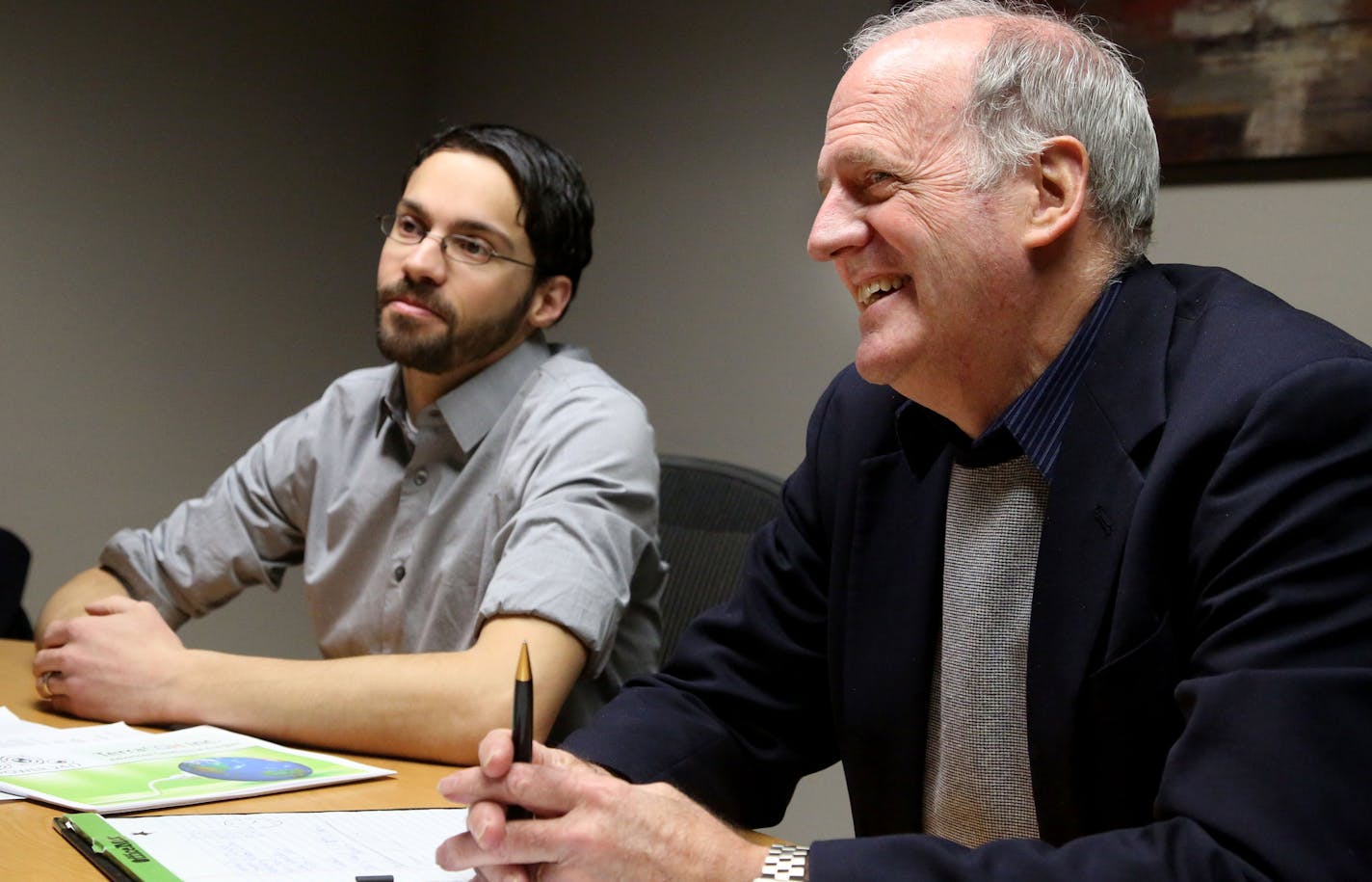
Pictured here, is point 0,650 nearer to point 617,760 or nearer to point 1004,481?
point 617,760

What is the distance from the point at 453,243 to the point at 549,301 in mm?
201

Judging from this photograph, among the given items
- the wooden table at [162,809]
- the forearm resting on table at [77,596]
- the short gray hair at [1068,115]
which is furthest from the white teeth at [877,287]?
Answer: the forearm resting on table at [77,596]

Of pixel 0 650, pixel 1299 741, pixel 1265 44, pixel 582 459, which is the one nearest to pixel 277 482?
pixel 0 650

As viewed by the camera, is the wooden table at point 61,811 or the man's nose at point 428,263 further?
the man's nose at point 428,263

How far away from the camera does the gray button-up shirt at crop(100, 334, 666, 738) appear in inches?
69.6

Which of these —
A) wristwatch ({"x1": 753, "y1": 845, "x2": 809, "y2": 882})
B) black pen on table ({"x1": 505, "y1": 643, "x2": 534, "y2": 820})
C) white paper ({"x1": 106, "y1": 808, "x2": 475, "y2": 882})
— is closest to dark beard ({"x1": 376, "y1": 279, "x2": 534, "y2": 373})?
white paper ({"x1": 106, "y1": 808, "x2": 475, "y2": 882})

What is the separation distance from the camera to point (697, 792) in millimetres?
1334

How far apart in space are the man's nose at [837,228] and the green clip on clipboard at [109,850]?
31.4 inches

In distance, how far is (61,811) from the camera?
3.94 feet

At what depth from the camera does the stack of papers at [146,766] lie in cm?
124

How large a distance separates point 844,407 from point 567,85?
246 cm

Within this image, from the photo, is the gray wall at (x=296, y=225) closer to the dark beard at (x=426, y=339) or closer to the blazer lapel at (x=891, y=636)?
the dark beard at (x=426, y=339)

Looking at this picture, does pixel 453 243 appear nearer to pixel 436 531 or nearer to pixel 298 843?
pixel 436 531

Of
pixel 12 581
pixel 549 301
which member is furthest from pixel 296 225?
pixel 549 301
